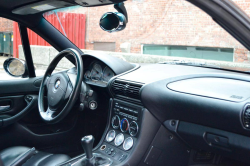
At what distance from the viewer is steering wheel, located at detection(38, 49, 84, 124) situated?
7.20ft

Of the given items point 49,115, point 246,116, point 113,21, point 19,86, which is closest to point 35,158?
point 49,115

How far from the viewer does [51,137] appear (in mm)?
2904

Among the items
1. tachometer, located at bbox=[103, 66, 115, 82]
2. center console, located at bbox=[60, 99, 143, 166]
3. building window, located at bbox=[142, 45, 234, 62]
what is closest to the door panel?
tachometer, located at bbox=[103, 66, 115, 82]

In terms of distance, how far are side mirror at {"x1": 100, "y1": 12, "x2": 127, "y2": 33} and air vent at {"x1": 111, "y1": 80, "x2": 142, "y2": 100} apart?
461 mm

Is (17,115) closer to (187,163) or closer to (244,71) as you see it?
(187,163)

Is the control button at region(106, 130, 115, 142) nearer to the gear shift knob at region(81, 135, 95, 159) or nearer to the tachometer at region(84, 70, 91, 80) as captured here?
the gear shift knob at region(81, 135, 95, 159)

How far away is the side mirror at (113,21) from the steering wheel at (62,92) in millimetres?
373

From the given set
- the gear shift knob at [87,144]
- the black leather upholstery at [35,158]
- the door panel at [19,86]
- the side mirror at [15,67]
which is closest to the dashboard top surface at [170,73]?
the gear shift knob at [87,144]

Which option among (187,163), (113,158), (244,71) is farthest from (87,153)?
(244,71)

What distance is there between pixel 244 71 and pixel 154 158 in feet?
3.06

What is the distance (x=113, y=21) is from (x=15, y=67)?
1577 millimetres

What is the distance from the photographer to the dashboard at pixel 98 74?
2.55 meters

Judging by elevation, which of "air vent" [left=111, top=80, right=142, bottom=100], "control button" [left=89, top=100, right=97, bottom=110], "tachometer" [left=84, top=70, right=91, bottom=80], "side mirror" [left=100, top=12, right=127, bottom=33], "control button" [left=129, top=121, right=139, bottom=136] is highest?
"side mirror" [left=100, top=12, right=127, bottom=33]

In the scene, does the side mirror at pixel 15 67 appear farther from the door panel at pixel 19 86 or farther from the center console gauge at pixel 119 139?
the center console gauge at pixel 119 139
